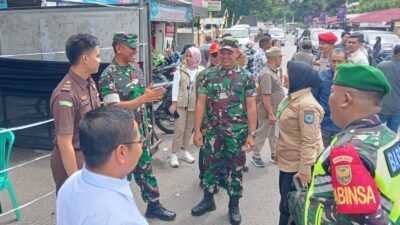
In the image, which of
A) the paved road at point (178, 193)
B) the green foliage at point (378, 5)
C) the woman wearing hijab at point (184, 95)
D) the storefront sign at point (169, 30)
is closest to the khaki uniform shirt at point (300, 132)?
the paved road at point (178, 193)

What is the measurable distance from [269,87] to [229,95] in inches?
61.1

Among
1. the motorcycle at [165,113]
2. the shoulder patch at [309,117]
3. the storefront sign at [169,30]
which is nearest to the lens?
the shoulder patch at [309,117]

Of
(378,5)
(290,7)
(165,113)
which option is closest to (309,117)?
(165,113)

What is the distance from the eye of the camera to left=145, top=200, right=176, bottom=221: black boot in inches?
145

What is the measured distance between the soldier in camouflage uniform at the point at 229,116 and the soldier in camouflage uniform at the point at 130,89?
0.56 metres

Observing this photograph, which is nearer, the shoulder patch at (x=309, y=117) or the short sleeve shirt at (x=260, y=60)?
the shoulder patch at (x=309, y=117)

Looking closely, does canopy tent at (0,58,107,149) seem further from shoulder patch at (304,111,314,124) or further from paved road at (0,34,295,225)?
shoulder patch at (304,111,314,124)

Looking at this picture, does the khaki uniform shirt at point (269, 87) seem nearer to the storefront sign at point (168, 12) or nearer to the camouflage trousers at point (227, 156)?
the camouflage trousers at point (227, 156)

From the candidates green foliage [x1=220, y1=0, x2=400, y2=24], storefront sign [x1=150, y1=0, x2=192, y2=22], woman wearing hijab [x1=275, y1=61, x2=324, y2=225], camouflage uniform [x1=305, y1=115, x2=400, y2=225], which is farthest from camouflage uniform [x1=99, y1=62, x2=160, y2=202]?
green foliage [x1=220, y1=0, x2=400, y2=24]

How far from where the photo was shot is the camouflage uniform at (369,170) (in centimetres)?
145

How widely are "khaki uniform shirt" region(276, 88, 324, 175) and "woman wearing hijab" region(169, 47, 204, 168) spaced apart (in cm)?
236

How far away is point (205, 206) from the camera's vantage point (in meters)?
3.82

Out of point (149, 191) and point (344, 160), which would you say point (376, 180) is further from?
point (149, 191)

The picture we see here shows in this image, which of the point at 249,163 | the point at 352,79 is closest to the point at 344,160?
the point at 352,79
